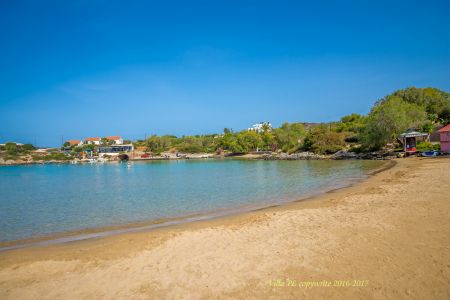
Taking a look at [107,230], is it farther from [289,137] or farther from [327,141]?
[289,137]

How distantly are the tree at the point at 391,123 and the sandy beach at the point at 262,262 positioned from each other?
47.9 meters

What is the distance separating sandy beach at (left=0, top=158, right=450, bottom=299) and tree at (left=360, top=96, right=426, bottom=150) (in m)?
47.9

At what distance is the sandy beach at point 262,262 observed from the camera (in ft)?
19.4

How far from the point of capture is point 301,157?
79625 mm

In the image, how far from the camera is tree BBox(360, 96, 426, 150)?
5416 centimetres

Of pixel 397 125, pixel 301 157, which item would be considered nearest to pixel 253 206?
pixel 397 125

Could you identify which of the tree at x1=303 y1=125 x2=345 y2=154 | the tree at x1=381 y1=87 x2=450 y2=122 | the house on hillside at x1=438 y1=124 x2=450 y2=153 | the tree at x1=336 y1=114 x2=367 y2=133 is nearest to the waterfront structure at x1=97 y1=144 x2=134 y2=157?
the tree at x1=303 y1=125 x2=345 y2=154

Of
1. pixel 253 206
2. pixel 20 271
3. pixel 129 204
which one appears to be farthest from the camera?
pixel 129 204

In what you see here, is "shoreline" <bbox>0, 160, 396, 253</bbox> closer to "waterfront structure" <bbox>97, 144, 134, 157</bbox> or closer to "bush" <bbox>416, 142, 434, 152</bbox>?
"bush" <bbox>416, 142, 434, 152</bbox>

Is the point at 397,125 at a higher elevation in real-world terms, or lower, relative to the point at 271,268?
higher

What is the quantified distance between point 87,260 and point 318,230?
732 cm

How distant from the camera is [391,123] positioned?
54.1 m

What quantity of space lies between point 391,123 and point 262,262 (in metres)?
55.8

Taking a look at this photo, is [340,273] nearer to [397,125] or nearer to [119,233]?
[119,233]
